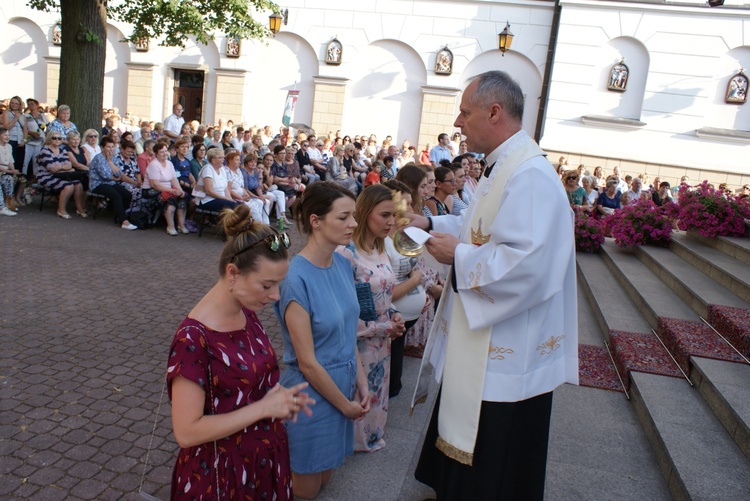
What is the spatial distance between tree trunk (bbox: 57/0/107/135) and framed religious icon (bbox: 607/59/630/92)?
1427cm

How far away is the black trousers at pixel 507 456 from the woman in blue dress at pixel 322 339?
66 cm

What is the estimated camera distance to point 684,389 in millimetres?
4230

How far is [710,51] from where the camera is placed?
696 inches

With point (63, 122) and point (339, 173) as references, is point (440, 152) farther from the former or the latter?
point (63, 122)

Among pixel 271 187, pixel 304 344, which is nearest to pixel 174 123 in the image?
pixel 271 187

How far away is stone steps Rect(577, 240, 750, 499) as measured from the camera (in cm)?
320

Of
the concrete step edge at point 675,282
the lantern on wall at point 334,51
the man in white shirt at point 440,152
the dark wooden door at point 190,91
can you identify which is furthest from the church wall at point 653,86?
the dark wooden door at point 190,91

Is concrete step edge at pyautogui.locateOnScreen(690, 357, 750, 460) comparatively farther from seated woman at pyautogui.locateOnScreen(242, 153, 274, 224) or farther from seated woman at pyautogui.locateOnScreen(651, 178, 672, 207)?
seated woman at pyautogui.locateOnScreen(651, 178, 672, 207)

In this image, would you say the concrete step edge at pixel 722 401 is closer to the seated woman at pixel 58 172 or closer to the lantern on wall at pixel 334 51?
the seated woman at pixel 58 172

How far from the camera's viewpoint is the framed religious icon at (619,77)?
1830 cm

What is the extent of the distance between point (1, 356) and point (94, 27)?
846 centimetres

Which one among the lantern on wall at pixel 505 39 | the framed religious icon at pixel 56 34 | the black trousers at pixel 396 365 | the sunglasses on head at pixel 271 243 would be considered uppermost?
the lantern on wall at pixel 505 39

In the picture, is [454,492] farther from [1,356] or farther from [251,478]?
[1,356]

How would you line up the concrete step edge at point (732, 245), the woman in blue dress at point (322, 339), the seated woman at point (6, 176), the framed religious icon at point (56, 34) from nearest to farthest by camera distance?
1. the woman in blue dress at point (322, 339)
2. the concrete step edge at point (732, 245)
3. the seated woman at point (6, 176)
4. the framed religious icon at point (56, 34)
